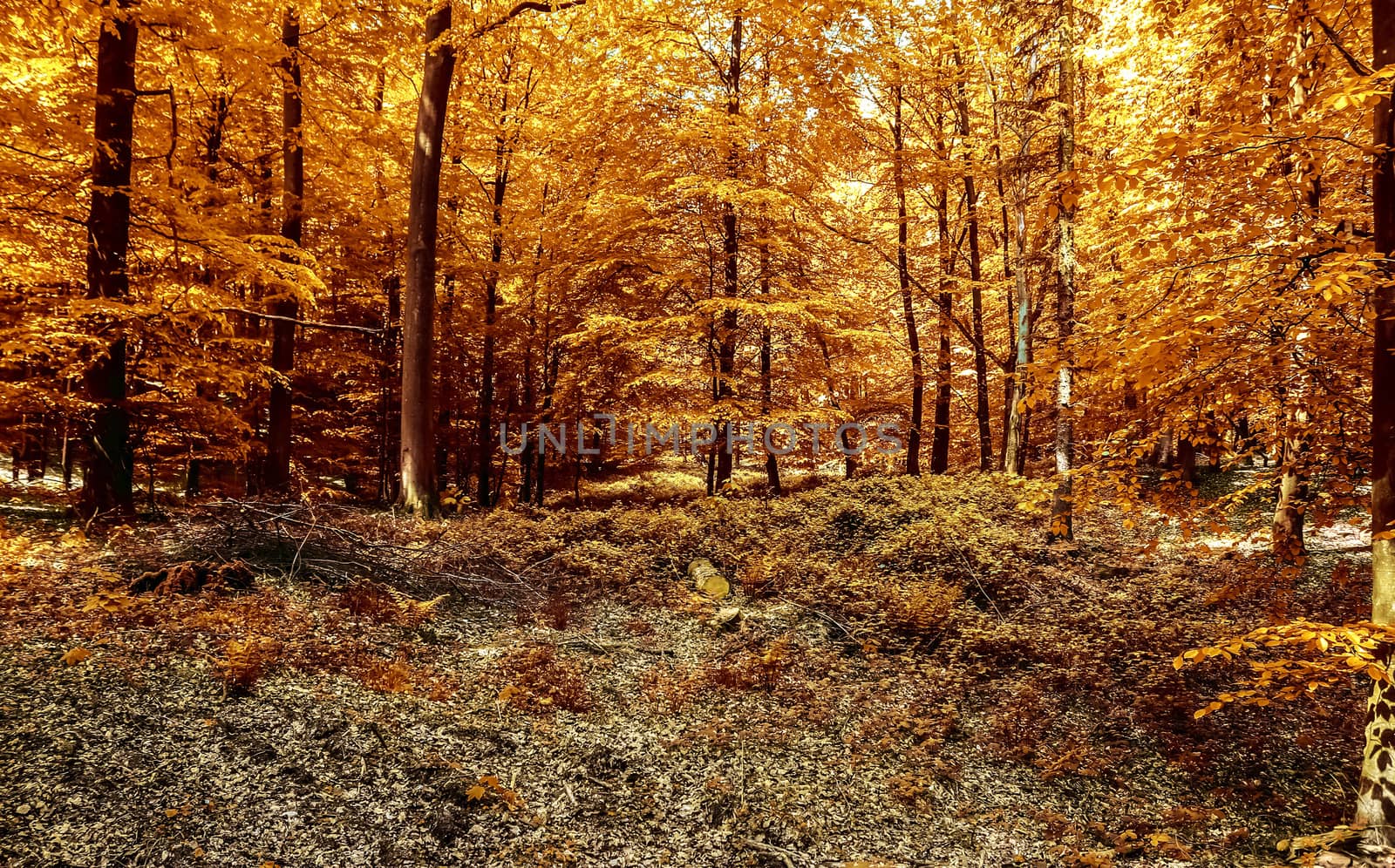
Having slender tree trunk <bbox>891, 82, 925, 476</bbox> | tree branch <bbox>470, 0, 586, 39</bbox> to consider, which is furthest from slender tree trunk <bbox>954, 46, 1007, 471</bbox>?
tree branch <bbox>470, 0, 586, 39</bbox>

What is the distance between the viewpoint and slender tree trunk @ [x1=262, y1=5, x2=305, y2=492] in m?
12.0

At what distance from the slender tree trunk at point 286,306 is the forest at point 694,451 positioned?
0.15 meters

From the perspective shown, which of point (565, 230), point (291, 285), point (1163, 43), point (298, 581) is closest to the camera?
point (298, 581)

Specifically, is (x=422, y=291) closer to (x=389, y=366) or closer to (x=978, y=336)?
(x=389, y=366)

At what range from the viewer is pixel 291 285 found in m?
9.50

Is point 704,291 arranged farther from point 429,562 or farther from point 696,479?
point 696,479

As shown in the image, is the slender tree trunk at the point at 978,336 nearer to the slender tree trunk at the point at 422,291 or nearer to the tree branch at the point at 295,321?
the slender tree trunk at the point at 422,291

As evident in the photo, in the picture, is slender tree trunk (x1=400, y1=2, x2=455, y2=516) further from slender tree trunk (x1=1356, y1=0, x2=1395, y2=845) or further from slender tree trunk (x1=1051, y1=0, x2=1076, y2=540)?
slender tree trunk (x1=1356, y1=0, x2=1395, y2=845)

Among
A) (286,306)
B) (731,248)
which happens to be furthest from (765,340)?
(286,306)

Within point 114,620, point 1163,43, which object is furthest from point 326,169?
point 1163,43

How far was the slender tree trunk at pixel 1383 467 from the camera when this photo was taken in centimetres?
433

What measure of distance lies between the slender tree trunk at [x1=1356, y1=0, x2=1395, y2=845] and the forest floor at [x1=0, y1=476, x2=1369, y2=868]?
71 centimetres

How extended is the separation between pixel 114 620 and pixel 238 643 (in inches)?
50.8

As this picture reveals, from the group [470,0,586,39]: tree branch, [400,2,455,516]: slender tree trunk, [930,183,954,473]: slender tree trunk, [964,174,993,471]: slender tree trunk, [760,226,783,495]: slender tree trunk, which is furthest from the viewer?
[964,174,993,471]: slender tree trunk
